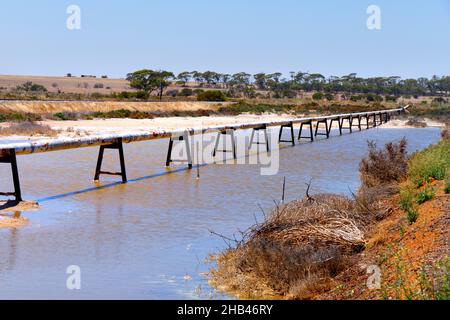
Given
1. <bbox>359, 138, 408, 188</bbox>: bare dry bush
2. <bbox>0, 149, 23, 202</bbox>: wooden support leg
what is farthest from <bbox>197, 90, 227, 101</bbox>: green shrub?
<bbox>0, 149, 23, 202</bbox>: wooden support leg

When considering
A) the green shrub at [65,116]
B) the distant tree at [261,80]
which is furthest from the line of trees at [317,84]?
the green shrub at [65,116]

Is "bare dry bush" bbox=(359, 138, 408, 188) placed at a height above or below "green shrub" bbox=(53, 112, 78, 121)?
above

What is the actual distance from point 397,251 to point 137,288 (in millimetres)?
2753

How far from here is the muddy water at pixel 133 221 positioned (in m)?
8.81

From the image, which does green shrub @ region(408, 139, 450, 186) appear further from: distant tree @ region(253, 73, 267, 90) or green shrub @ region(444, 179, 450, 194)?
distant tree @ region(253, 73, 267, 90)

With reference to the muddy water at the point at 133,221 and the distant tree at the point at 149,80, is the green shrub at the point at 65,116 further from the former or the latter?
the distant tree at the point at 149,80

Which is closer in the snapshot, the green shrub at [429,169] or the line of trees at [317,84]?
the green shrub at [429,169]

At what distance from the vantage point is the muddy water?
881 centimetres

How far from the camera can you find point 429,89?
477ft

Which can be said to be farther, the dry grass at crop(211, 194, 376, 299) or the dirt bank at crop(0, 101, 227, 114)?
the dirt bank at crop(0, 101, 227, 114)

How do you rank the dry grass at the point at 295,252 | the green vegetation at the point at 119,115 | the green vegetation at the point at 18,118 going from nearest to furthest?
the dry grass at the point at 295,252
the green vegetation at the point at 18,118
the green vegetation at the point at 119,115

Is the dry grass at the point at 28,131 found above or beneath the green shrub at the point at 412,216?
beneath

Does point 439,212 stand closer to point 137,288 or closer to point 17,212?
point 137,288
